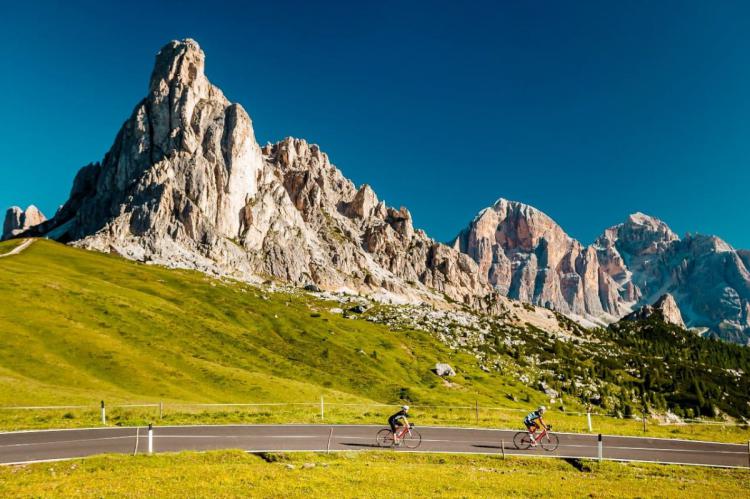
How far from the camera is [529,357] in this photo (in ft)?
622

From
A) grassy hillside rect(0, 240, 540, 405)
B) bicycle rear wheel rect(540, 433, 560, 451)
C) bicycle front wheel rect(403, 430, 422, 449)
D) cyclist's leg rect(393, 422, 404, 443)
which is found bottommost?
bicycle rear wheel rect(540, 433, 560, 451)

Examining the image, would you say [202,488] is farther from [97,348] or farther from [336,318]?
[336,318]

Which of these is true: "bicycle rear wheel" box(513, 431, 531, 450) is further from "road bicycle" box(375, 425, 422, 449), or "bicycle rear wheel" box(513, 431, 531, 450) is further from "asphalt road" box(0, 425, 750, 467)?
"road bicycle" box(375, 425, 422, 449)

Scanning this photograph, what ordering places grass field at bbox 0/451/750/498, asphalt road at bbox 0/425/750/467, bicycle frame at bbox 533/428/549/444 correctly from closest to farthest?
grass field at bbox 0/451/750/498 < asphalt road at bbox 0/425/750/467 < bicycle frame at bbox 533/428/549/444

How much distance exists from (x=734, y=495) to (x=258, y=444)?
3103cm

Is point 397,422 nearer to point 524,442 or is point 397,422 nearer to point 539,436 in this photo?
point 524,442

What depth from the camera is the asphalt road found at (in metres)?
34.0

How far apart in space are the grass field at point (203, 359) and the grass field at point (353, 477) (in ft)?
54.4

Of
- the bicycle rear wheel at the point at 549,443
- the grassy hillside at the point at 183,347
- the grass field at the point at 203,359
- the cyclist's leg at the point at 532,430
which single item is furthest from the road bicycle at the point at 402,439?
the grassy hillside at the point at 183,347

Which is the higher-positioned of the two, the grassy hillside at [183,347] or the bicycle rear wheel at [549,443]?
the grassy hillside at [183,347]

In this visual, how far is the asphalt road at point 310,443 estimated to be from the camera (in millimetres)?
33969

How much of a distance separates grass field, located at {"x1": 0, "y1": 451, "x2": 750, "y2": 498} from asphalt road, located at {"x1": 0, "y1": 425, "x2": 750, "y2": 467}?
3.12 m

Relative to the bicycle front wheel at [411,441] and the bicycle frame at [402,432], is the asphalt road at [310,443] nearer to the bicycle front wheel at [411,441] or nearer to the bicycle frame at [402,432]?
the bicycle front wheel at [411,441]

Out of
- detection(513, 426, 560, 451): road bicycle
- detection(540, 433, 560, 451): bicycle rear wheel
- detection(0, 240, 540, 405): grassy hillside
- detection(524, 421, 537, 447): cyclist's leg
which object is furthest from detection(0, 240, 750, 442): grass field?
detection(524, 421, 537, 447): cyclist's leg
